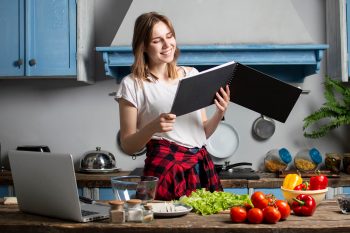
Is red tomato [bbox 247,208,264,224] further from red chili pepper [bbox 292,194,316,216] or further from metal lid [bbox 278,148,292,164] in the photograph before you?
metal lid [bbox 278,148,292,164]

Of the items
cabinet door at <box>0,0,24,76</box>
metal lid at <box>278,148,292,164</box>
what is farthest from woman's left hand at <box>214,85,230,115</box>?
cabinet door at <box>0,0,24,76</box>

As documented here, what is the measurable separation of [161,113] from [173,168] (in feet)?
0.77

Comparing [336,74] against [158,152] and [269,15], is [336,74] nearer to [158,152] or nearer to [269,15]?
[269,15]

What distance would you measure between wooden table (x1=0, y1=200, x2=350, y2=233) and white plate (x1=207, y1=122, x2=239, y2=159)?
6.87ft

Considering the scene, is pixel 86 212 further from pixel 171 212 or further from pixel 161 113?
pixel 161 113

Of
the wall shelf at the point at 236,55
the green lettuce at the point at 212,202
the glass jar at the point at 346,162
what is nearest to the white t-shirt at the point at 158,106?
the green lettuce at the point at 212,202

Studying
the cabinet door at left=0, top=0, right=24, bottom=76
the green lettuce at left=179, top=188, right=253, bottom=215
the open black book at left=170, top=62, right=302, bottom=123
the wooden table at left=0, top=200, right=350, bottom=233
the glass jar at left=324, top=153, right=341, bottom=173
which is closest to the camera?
the wooden table at left=0, top=200, right=350, bottom=233

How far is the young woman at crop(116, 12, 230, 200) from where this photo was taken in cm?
214

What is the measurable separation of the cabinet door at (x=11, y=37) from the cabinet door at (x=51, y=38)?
59 mm

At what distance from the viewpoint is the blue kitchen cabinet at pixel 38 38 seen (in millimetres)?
3518

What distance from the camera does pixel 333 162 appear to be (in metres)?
3.45

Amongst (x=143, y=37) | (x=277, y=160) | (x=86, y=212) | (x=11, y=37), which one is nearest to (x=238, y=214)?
(x=86, y=212)

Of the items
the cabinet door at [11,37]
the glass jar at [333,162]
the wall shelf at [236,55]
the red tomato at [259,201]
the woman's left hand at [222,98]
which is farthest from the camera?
the cabinet door at [11,37]

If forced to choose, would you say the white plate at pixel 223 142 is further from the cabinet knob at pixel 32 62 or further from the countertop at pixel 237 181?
the cabinet knob at pixel 32 62
